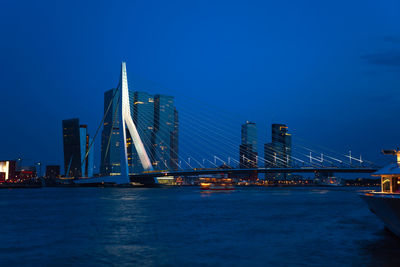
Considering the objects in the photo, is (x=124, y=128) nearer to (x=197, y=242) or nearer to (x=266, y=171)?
(x=266, y=171)

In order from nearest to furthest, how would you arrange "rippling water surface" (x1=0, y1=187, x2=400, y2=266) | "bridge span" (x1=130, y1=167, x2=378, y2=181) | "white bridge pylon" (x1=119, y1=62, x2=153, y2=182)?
"rippling water surface" (x1=0, y1=187, x2=400, y2=266), "white bridge pylon" (x1=119, y1=62, x2=153, y2=182), "bridge span" (x1=130, y1=167, x2=378, y2=181)

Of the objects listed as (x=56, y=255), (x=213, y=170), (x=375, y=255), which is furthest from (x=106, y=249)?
(x=213, y=170)

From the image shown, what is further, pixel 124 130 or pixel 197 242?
pixel 124 130

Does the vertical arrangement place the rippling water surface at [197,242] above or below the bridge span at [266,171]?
below

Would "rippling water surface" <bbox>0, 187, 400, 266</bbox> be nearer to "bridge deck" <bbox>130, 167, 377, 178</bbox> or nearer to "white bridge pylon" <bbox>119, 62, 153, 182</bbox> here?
"white bridge pylon" <bbox>119, 62, 153, 182</bbox>

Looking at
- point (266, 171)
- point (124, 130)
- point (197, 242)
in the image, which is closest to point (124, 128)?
point (124, 130)

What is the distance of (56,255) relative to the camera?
14594 mm

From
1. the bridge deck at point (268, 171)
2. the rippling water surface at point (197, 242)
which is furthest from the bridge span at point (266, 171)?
the rippling water surface at point (197, 242)

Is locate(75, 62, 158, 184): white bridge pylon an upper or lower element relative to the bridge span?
upper

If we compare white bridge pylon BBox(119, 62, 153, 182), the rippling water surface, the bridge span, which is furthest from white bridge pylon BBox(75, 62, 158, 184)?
the rippling water surface

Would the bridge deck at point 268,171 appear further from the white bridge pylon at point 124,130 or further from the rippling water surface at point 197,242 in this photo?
the rippling water surface at point 197,242

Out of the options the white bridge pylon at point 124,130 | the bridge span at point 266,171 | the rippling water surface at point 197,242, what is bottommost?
the rippling water surface at point 197,242

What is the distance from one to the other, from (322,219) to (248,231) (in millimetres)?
8417

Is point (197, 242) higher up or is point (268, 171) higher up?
point (268, 171)
